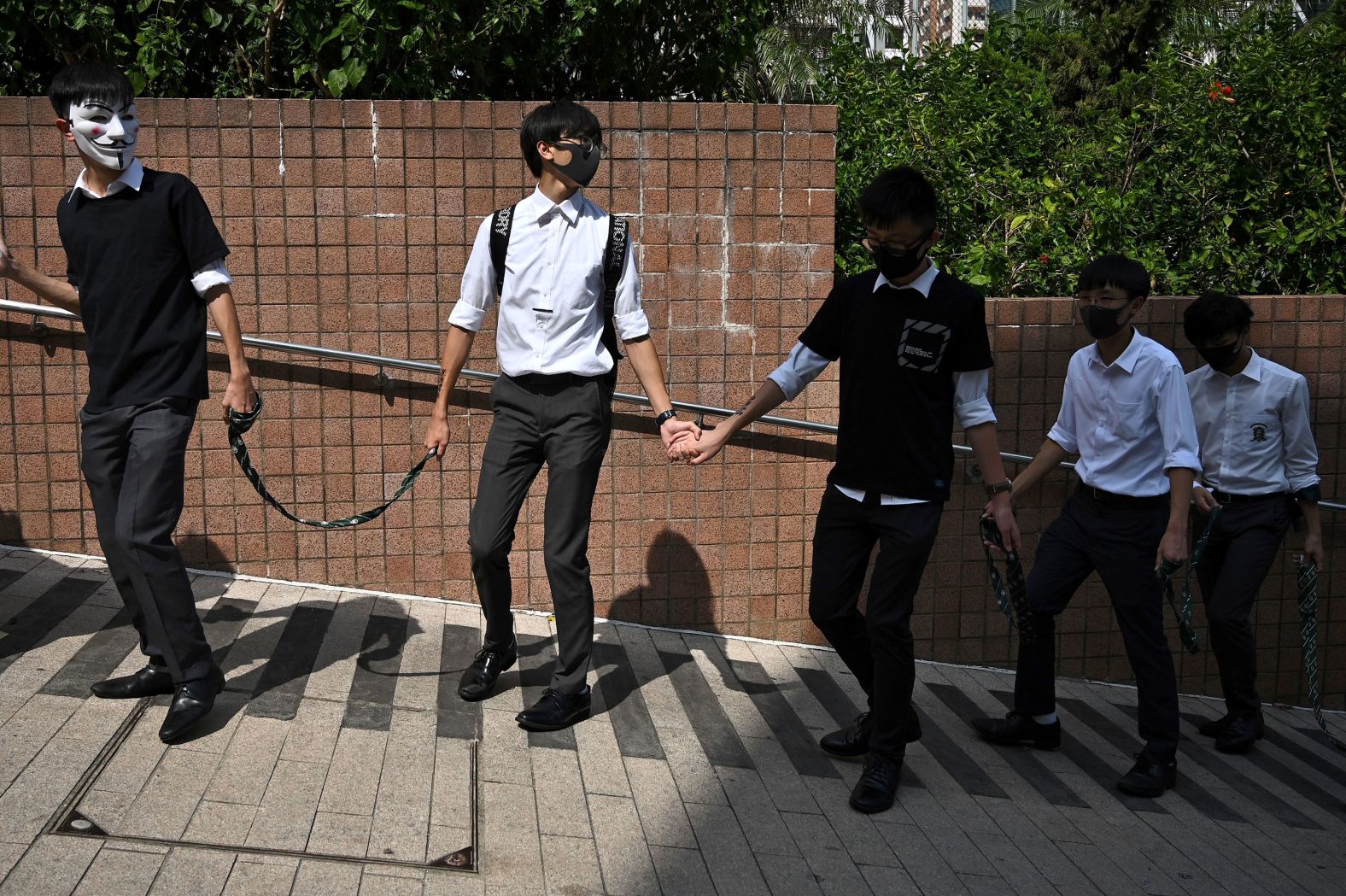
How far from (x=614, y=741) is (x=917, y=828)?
1.04 metres

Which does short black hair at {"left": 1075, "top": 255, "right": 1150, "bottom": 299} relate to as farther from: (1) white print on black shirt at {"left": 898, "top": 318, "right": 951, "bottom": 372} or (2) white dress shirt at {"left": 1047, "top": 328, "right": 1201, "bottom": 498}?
(1) white print on black shirt at {"left": 898, "top": 318, "right": 951, "bottom": 372}

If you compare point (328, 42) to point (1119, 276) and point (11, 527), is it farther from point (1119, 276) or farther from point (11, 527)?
point (1119, 276)

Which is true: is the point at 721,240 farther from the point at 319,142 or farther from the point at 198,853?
the point at 198,853

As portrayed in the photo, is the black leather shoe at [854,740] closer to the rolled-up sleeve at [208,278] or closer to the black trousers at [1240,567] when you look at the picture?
the black trousers at [1240,567]

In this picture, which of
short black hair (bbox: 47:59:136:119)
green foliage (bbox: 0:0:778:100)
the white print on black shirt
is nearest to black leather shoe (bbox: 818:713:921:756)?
the white print on black shirt

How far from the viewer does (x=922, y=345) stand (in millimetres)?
4086

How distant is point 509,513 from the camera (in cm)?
443

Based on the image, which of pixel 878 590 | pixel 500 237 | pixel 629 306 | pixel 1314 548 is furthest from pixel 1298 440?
pixel 500 237

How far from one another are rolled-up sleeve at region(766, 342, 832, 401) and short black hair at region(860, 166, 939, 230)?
493mm

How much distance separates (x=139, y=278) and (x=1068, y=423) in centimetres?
329

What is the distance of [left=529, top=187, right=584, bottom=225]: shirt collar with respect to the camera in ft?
14.4

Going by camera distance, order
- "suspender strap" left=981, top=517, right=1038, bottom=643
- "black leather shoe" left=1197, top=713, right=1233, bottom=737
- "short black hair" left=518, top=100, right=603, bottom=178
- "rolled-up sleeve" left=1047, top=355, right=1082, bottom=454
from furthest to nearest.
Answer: "black leather shoe" left=1197, top=713, right=1233, bottom=737 < "rolled-up sleeve" left=1047, top=355, right=1082, bottom=454 < "suspender strap" left=981, top=517, right=1038, bottom=643 < "short black hair" left=518, top=100, right=603, bottom=178

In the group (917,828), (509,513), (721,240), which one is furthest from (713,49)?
(917,828)

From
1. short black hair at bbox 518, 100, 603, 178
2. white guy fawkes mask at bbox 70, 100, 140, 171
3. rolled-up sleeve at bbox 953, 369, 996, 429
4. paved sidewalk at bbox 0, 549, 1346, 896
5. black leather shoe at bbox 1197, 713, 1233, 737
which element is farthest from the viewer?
black leather shoe at bbox 1197, 713, 1233, 737
